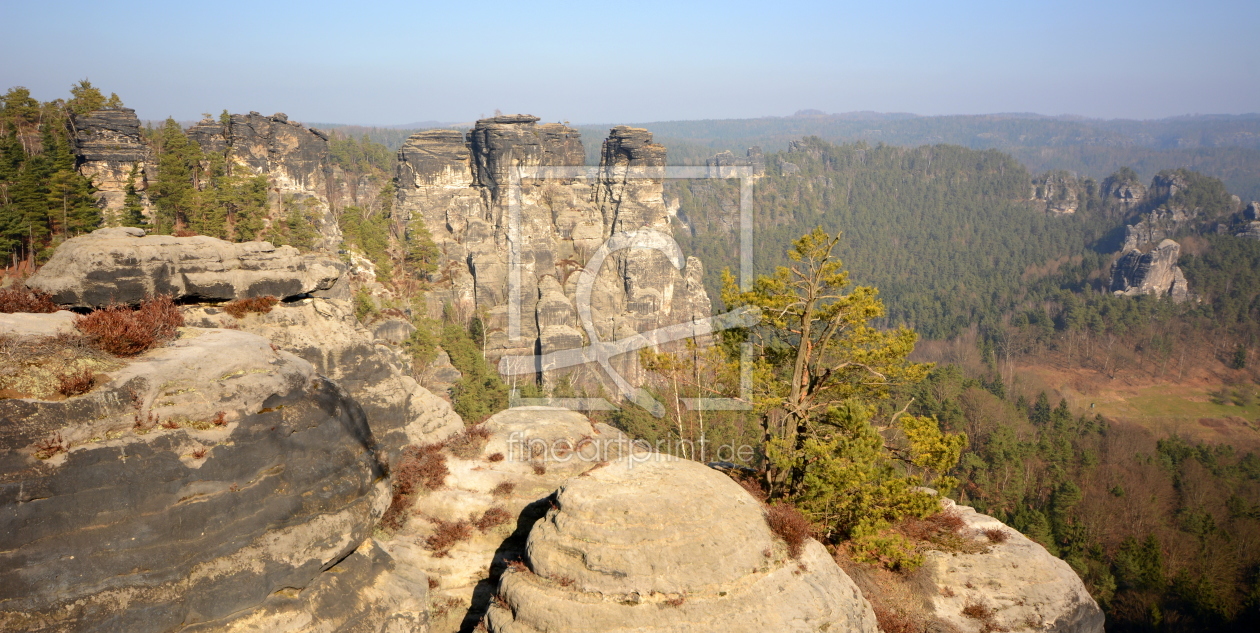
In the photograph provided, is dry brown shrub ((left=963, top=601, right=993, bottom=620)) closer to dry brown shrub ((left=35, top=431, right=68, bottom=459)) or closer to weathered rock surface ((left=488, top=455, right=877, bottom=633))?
weathered rock surface ((left=488, top=455, right=877, bottom=633))

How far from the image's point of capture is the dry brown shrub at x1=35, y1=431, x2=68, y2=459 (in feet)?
30.8

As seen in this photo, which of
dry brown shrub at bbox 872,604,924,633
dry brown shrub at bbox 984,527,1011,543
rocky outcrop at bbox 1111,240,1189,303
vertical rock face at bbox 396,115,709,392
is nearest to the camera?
dry brown shrub at bbox 872,604,924,633

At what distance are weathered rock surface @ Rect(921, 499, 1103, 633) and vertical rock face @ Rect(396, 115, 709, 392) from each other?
53975 mm

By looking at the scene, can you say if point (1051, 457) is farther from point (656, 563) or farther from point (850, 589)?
point (656, 563)

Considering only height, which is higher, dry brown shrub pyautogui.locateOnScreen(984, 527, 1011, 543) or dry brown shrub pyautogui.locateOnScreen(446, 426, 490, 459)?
dry brown shrub pyautogui.locateOnScreen(446, 426, 490, 459)

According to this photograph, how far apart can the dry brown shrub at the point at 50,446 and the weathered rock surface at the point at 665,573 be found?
23.4ft

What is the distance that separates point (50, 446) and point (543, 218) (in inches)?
2641

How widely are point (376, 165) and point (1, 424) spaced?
102 meters

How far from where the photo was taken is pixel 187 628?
10.0 meters

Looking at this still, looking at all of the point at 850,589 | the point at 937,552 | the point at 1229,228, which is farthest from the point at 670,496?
the point at 1229,228

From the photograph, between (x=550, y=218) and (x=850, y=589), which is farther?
(x=550, y=218)

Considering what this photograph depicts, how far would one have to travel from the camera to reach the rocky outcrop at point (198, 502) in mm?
9250

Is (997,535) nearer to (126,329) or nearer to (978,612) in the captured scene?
(978,612)

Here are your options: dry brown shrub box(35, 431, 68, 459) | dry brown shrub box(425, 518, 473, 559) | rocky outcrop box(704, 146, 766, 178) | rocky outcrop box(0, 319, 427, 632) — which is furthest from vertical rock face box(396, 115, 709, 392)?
dry brown shrub box(35, 431, 68, 459)
